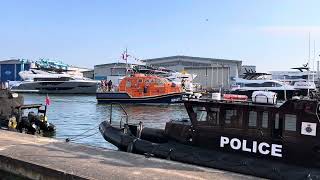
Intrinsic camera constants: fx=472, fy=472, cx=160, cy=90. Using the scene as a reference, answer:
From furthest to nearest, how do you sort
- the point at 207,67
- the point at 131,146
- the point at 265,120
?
the point at 207,67 → the point at 131,146 → the point at 265,120

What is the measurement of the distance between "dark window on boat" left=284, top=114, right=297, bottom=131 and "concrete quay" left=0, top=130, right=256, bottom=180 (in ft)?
5.09

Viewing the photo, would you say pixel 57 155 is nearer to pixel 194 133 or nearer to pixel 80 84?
pixel 194 133

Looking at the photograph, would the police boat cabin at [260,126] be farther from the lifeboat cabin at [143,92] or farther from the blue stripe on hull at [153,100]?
the lifeboat cabin at [143,92]

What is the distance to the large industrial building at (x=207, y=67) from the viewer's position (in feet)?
335

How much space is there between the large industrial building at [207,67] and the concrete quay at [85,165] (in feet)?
270

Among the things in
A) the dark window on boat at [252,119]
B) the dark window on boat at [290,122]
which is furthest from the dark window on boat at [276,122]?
the dark window on boat at [252,119]

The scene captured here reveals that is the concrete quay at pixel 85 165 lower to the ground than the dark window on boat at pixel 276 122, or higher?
lower

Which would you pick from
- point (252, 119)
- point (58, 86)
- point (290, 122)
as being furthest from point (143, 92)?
point (290, 122)

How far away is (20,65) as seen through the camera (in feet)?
373

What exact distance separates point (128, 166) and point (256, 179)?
9.63 feet

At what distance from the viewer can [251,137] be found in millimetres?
11312

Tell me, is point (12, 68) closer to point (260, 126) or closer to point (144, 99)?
point (144, 99)

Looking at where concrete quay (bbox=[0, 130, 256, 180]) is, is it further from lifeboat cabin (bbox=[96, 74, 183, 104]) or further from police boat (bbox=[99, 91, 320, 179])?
lifeboat cabin (bbox=[96, 74, 183, 104])

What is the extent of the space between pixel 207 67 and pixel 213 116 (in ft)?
306
